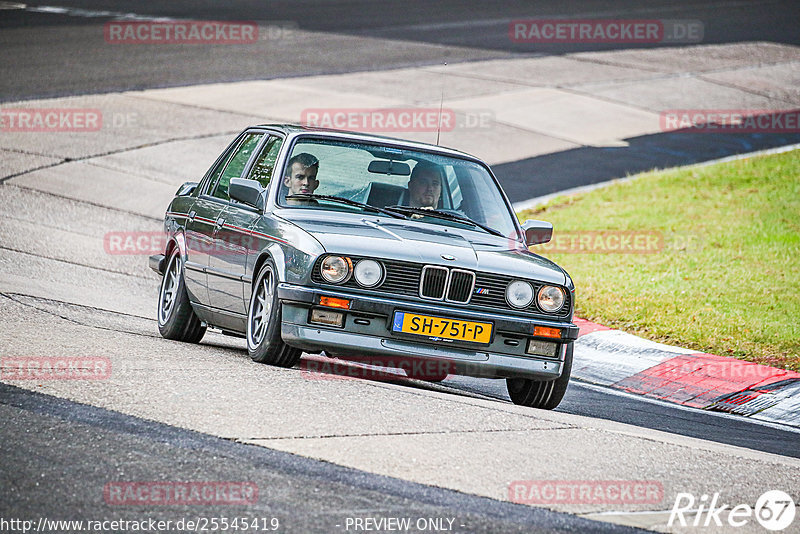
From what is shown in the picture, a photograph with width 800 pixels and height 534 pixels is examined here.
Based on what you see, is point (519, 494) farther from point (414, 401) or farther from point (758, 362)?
point (758, 362)

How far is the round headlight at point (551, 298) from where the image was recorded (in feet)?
24.4

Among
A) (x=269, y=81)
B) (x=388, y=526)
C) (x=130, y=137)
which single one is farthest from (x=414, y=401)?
(x=269, y=81)

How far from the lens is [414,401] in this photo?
6.79m

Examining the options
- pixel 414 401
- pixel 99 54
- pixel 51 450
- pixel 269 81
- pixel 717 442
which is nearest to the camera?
pixel 51 450

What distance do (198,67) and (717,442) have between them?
19.1 meters

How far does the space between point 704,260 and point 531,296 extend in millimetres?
6566

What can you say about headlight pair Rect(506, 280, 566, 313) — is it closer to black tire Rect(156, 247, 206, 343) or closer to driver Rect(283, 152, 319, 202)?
driver Rect(283, 152, 319, 202)

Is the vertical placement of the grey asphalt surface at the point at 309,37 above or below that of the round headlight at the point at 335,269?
above

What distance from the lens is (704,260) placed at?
13.5 m

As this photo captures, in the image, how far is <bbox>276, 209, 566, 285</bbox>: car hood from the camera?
7.20 m

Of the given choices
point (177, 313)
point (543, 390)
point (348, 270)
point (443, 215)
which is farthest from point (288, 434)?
point (177, 313)

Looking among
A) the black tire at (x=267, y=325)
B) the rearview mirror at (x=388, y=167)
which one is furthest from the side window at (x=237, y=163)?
the black tire at (x=267, y=325)

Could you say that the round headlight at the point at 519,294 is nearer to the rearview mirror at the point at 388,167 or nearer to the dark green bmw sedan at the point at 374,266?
the dark green bmw sedan at the point at 374,266

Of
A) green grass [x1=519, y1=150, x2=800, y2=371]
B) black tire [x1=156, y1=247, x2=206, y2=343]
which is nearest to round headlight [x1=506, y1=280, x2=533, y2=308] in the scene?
black tire [x1=156, y1=247, x2=206, y2=343]
